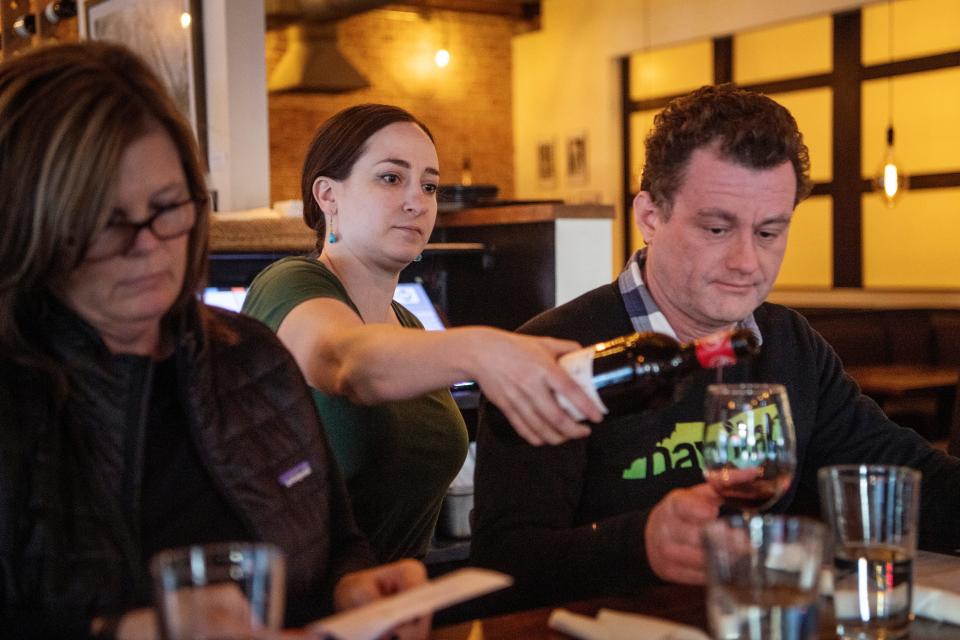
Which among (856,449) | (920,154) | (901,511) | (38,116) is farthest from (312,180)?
(920,154)

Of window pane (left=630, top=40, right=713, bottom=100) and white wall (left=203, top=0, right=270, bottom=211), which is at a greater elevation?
window pane (left=630, top=40, right=713, bottom=100)

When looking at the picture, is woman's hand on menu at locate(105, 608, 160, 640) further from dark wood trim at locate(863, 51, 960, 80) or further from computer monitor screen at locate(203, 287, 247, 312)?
dark wood trim at locate(863, 51, 960, 80)

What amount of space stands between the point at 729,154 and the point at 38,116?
1.00 m

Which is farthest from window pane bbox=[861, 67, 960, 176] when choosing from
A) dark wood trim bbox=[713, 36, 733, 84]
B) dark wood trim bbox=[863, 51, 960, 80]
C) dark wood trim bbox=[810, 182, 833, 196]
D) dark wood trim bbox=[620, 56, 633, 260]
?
dark wood trim bbox=[620, 56, 633, 260]

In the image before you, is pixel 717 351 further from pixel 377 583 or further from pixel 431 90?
pixel 431 90

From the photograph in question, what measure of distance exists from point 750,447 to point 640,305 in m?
0.61

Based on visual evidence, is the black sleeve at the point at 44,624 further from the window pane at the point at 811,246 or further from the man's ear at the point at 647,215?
the window pane at the point at 811,246

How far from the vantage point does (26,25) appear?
6285mm

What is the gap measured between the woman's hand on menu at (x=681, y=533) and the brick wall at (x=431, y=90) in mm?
8013

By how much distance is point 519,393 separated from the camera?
3.96 ft

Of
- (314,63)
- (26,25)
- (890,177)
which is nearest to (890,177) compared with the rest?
Answer: (890,177)

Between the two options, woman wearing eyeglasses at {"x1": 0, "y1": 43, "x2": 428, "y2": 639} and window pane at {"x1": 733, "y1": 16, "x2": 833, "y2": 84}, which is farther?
window pane at {"x1": 733, "y1": 16, "x2": 833, "y2": 84}

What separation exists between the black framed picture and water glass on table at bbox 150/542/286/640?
3.90 m

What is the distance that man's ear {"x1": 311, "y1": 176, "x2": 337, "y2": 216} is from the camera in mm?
2123
